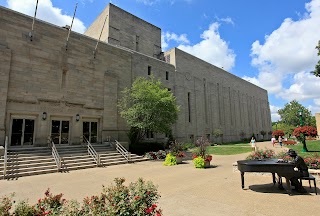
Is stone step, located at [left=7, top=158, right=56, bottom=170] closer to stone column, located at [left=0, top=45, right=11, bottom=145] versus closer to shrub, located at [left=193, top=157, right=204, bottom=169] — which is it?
stone column, located at [left=0, top=45, right=11, bottom=145]

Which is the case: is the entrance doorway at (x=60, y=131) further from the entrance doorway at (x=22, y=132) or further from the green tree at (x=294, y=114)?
the green tree at (x=294, y=114)

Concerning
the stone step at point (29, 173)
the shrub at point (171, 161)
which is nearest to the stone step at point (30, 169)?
the stone step at point (29, 173)

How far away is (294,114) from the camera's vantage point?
274ft

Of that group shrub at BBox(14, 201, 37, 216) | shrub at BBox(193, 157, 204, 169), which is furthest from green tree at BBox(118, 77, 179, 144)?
shrub at BBox(14, 201, 37, 216)

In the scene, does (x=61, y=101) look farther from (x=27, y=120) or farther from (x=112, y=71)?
(x=112, y=71)

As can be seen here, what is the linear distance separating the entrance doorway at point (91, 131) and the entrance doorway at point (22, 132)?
4647 millimetres

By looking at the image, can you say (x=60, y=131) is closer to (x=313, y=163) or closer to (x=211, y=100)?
(x=313, y=163)

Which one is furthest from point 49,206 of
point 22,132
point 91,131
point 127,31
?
point 127,31

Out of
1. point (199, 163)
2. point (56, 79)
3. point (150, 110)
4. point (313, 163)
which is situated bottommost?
point (199, 163)

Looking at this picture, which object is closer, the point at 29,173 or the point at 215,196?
the point at 215,196

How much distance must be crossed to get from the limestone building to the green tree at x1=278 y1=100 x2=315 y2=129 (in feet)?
223

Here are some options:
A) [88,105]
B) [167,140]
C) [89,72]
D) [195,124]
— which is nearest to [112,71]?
[89,72]

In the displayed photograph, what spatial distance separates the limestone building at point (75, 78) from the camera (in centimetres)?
1674

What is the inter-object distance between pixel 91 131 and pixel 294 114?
88125 mm
